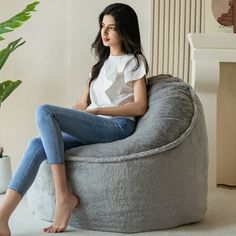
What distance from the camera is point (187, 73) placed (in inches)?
123

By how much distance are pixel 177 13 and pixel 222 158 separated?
0.97 metres

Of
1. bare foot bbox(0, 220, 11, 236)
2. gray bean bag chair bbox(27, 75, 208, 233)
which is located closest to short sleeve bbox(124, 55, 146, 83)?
gray bean bag chair bbox(27, 75, 208, 233)

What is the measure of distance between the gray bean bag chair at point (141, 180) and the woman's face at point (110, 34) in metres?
0.45

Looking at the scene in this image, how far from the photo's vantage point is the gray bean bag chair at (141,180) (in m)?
1.84

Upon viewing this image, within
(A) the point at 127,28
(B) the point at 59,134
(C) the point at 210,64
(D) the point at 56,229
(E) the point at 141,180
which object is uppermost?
(A) the point at 127,28

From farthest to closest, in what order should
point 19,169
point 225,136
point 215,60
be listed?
point 225,136 < point 215,60 < point 19,169

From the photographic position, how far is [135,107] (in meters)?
2.13

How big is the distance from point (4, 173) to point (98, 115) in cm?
88

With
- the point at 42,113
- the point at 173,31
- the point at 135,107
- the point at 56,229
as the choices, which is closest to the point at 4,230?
the point at 56,229

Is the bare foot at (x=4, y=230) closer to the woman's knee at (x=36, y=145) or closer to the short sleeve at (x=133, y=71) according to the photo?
the woman's knee at (x=36, y=145)

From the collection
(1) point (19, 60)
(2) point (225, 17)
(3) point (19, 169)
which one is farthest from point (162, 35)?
(3) point (19, 169)

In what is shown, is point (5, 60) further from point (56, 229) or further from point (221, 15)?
point (221, 15)

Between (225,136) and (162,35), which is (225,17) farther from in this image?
(225,136)

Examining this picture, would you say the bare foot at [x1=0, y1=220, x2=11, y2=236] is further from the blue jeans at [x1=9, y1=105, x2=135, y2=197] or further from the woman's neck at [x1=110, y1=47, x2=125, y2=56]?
the woman's neck at [x1=110, y1=47, x2=125, y2=56]
